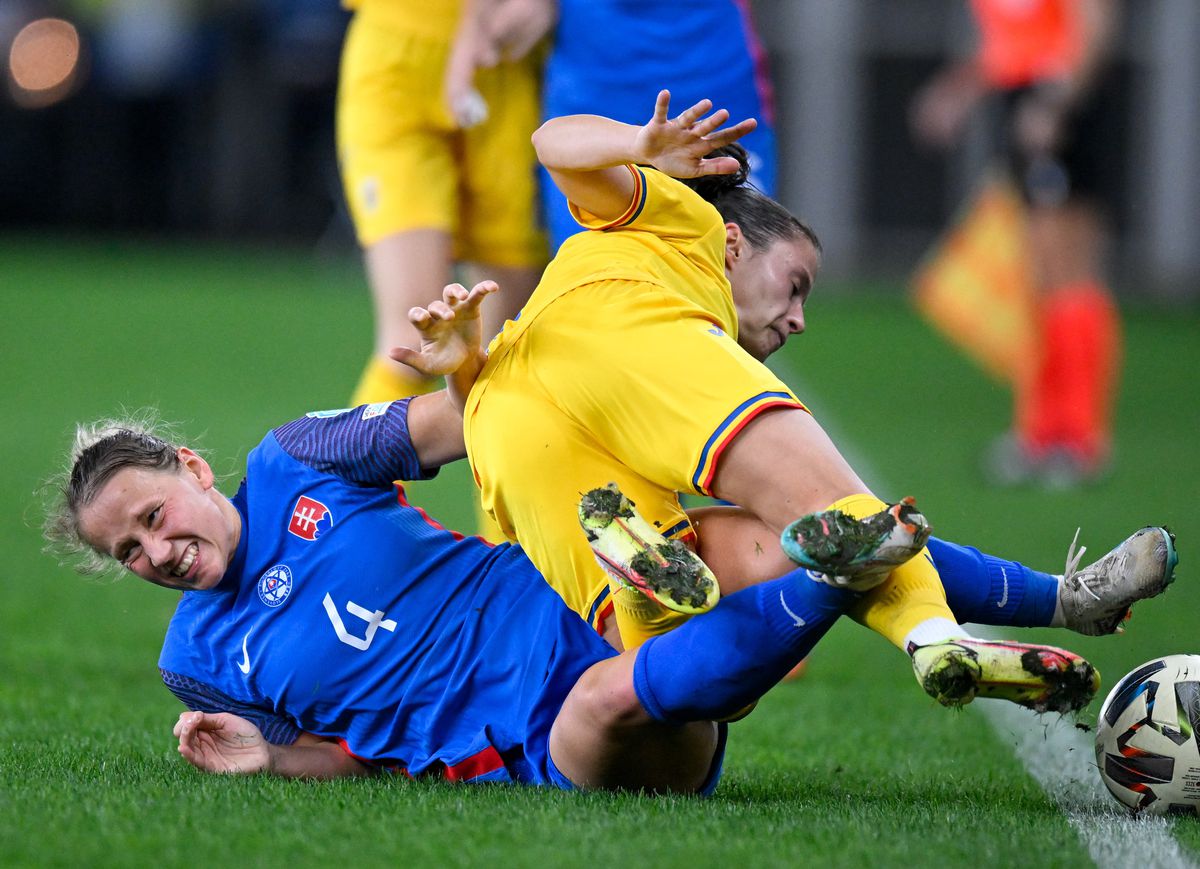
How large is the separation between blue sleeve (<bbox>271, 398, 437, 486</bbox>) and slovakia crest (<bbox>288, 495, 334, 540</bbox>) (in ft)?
0.25

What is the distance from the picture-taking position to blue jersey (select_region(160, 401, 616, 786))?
317 centimetres

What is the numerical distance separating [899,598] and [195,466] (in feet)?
4.59

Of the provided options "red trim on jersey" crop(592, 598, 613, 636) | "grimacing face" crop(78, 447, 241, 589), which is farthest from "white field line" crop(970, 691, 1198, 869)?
"grimacing face" crop(78, 447, 241, 589)

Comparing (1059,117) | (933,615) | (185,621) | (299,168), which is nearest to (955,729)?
(933,615)

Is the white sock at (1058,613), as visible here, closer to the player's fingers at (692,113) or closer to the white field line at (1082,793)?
the white field line at (1082,793)

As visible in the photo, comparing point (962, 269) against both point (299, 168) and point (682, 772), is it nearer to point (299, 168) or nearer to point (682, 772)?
point (682, 772)

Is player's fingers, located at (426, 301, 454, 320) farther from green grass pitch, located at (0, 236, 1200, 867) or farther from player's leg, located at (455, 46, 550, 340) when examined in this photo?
player's leg, located at (455, 46, 550, 340)

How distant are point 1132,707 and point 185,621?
1755 mm

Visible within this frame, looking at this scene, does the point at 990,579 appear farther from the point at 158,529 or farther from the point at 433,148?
the point at 433,148

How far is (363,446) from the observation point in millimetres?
3283

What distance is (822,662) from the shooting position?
15.6ft

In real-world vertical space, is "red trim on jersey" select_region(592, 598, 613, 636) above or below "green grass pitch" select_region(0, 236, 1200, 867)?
above

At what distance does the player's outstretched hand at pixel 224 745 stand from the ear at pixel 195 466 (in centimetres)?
46

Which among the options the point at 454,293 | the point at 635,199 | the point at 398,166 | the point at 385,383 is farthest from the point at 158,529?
the point at 398,166
